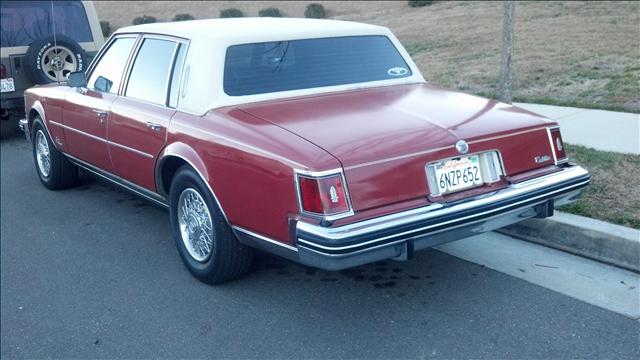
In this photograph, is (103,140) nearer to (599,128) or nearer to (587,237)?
(587,237)

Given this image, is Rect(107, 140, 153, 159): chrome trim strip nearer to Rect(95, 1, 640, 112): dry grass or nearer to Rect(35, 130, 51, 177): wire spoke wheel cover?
Rect(35, 130, 51, 177): wire spoke wheel cover

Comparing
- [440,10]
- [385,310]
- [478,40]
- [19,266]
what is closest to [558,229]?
[385,310]

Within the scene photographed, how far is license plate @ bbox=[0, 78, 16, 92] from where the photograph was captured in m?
9.45

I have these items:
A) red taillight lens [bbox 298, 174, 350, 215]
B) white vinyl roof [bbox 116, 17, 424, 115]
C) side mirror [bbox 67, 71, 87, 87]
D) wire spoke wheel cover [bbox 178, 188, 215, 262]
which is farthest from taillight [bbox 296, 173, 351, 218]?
side mirror [bbox 67, 71, 87, 87]

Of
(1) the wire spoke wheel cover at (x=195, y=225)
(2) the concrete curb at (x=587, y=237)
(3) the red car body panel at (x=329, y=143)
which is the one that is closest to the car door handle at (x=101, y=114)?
(3) the red car body panel at (x=329, y=143)

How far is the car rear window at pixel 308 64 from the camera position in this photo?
4887mm

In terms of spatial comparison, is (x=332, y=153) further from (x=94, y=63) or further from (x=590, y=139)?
(x=590, y=139)

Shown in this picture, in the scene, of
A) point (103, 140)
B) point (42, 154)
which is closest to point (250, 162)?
point (103, 140)

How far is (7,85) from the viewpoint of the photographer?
9477 mm

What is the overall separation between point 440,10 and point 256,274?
17769 millimetres

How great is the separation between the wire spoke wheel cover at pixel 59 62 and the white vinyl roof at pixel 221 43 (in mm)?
3870

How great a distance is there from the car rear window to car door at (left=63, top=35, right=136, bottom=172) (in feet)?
4.33

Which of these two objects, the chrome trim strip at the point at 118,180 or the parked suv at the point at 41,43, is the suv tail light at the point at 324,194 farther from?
the parked suv at the point at 41,43

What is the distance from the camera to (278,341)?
13.1 feet
